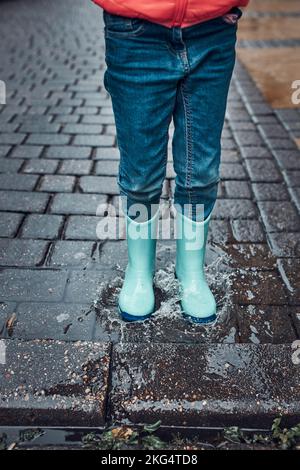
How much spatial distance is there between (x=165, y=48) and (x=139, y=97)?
0.17 meters

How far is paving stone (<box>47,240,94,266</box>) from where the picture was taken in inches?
93.1

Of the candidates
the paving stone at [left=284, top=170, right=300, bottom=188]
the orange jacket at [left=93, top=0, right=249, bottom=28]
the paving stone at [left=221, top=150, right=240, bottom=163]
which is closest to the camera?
the orange jacket at [left=93, top=0, right=249, bottom=28]

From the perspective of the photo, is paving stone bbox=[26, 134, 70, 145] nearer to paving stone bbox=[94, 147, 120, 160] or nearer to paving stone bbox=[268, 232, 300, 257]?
paving stone bbox=[94, 147, 120, 160]

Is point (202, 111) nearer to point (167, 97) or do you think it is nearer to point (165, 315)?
point (167, 97)

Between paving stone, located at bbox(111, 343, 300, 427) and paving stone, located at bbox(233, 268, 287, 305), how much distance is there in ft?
1.01

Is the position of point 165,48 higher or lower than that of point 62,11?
higher

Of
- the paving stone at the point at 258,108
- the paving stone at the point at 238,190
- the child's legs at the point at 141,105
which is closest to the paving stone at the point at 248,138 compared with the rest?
the paving stone at the point at 258,108

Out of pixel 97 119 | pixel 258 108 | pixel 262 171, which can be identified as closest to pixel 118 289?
pixel 262 171

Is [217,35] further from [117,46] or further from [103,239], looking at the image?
[103,239]

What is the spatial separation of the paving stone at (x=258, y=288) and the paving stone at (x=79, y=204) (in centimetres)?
92

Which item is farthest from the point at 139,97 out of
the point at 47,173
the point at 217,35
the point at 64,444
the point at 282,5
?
the point at 282,5

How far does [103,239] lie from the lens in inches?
101

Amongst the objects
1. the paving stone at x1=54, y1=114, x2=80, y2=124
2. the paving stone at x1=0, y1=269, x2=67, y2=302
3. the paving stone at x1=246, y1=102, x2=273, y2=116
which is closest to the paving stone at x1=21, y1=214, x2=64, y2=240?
the paving stone at x1=0, y1=269, x2=67, y2=302
